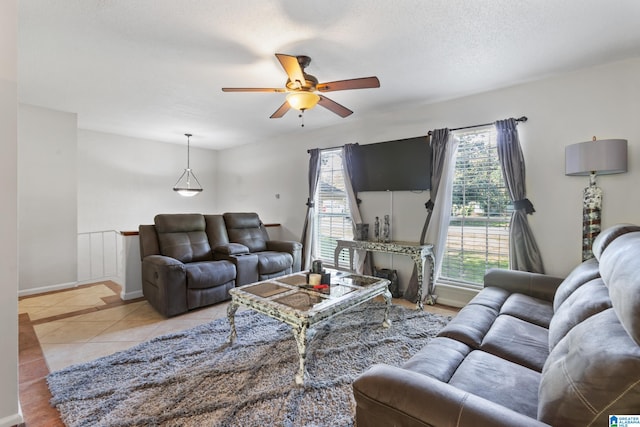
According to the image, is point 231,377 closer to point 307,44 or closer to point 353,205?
point 307,44

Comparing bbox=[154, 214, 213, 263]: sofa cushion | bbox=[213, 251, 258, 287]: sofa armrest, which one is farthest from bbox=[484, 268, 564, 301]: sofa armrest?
bbox=[154, 214, 213, 263]: sofa cushion

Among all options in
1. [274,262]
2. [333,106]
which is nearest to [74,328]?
[274,262]

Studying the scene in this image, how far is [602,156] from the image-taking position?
2.40 meters

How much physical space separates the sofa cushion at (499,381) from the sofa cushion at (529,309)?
0.72 meters

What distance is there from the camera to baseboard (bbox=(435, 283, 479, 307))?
3568mm

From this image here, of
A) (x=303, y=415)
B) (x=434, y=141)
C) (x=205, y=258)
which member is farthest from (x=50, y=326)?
(x=434, y=141)

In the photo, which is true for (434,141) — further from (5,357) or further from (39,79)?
(39,79)

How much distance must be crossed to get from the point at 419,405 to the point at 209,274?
118 inches

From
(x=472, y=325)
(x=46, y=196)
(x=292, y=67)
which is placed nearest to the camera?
(x=472, y=325)

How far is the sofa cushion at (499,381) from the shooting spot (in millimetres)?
1232

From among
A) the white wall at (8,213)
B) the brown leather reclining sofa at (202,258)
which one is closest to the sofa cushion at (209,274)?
the brown leather reclining sofa at (202,258)

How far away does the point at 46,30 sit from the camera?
7.33 ft

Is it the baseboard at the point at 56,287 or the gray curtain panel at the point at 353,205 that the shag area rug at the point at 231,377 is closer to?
the gray curtain panel at the point at 353,205

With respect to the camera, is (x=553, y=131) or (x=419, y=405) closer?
(x=419, y=405)
